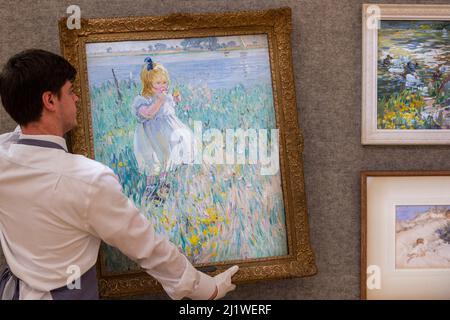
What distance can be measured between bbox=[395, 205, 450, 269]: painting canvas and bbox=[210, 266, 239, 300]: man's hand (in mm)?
581

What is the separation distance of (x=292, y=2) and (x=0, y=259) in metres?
1.31

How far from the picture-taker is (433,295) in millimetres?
1642

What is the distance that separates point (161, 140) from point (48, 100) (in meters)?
0.39

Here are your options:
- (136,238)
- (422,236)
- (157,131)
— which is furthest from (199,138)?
(422,236)

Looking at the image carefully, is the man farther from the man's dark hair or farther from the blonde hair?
the blonde hair

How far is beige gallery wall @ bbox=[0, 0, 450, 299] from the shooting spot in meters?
1.64

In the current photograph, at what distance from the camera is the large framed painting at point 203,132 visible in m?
1.53

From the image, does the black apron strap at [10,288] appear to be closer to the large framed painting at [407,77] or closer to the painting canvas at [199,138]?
the painting canvas at [199,138]

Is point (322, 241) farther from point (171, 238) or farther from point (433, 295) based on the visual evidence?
point (171, 238)

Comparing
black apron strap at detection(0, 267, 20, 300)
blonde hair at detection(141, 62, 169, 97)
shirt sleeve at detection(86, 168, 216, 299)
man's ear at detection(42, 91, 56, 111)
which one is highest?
blonde hair at detection(141, 62, 169, 97)

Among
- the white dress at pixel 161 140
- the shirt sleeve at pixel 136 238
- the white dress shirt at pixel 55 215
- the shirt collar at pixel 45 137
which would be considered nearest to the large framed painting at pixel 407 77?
the white dress at pixel 161 140

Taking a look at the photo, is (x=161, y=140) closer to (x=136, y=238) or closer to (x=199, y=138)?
(x=199, y=138)

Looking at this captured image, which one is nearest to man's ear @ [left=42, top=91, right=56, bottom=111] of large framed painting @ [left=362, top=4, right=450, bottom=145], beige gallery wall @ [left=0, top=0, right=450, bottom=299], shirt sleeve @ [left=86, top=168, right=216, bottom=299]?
shirt sleeve @ [left=86, top=168, right=216, bottom=299]
